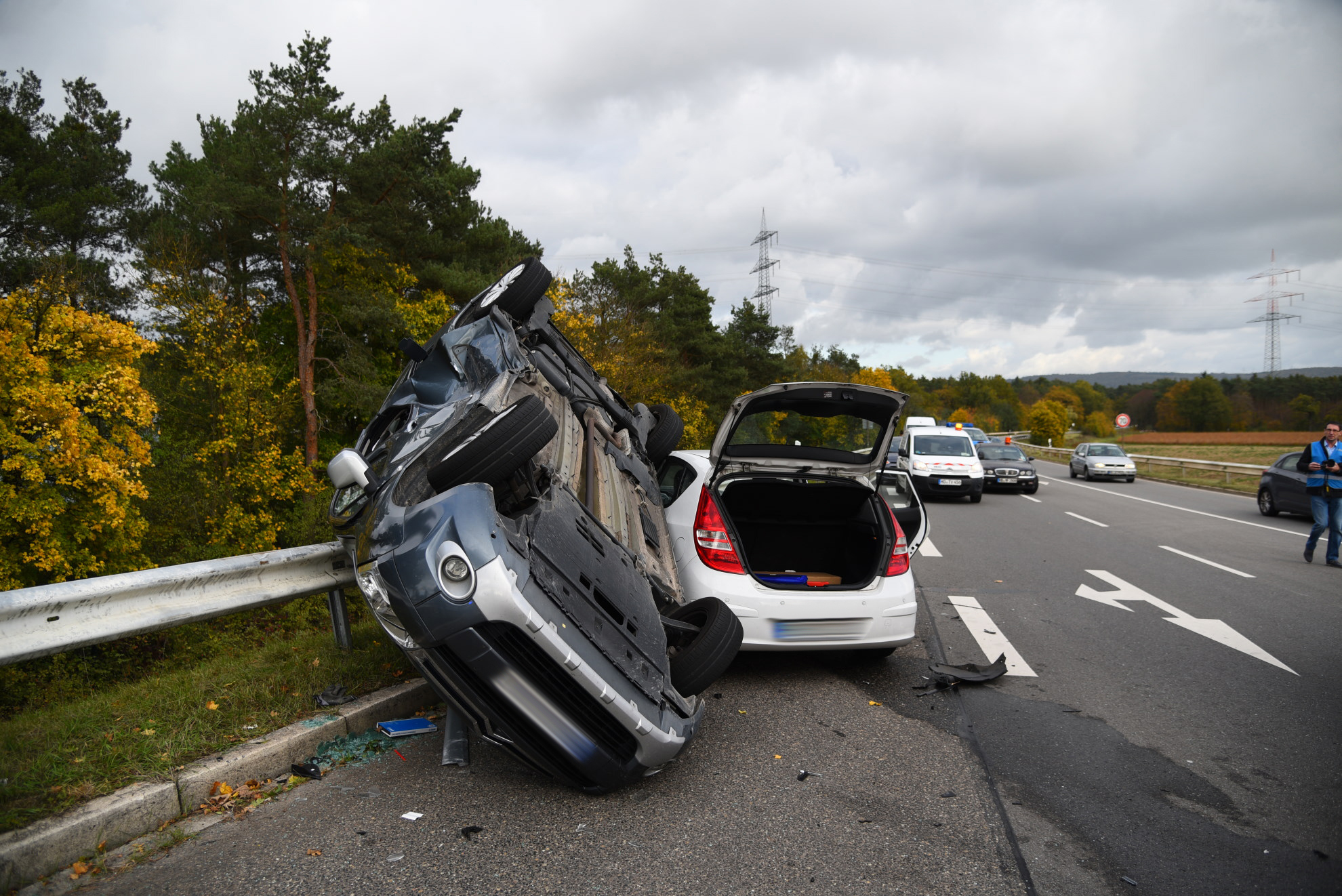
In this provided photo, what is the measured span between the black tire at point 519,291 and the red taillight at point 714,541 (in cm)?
169

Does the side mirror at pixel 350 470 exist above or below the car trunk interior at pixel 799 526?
above

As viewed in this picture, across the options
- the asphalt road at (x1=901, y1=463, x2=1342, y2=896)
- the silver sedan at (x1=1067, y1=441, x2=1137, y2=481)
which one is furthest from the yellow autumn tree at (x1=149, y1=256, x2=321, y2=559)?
the silver sedan at (x1=1067, y1=441, x2=1137, y2=481)

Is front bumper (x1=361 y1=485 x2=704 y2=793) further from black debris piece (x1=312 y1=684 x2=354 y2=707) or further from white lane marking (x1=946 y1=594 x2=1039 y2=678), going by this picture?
white lane marking (x1=946 y1=594 x2=1039 y2=678)

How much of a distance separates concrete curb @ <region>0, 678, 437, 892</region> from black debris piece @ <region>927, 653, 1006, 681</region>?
134 inches

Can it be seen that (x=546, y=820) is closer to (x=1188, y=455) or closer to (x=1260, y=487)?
(x=1260, y=487)

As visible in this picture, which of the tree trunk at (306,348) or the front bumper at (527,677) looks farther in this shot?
the tree trunk at (306,348)

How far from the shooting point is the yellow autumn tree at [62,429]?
853cm

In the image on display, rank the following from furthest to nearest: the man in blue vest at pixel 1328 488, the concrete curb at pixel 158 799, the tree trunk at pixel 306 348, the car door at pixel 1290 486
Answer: the tree trunk at pixel 306 348
the car door at pixel 1290 486
the man in blue vest at pixel 1328 488
the concrete curb at pixel 158 799

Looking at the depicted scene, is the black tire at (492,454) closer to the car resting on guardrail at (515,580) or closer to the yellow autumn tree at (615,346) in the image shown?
the car resting on guardrail at (515,580)

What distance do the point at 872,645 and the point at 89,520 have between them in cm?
999

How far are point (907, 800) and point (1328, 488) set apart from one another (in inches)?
367

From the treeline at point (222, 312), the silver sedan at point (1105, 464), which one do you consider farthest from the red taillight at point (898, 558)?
the silver sedan at point (1105, 464)

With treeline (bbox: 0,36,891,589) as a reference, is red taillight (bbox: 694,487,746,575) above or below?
below

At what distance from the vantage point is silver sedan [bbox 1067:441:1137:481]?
1054 inches
